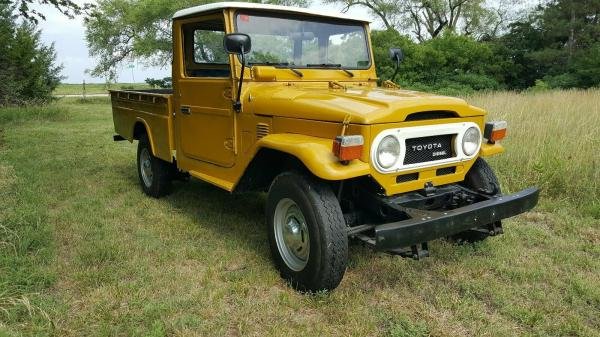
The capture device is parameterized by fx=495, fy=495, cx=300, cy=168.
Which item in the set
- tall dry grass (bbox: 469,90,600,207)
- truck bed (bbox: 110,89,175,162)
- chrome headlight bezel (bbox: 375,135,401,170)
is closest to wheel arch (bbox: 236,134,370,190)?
chrome headlight bezel (bbox: 375,135,401,170)

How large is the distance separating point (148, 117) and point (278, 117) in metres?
2.49

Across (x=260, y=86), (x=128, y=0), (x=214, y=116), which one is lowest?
(x=214, y=116)

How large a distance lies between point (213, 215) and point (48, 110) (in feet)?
40.1

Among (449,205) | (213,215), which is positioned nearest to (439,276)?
(449,205)

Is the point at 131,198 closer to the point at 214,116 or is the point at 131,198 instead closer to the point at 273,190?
the point at 214,116

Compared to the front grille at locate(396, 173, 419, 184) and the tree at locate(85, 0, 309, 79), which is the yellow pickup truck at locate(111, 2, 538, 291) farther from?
the tree at locate(85, 0, 309, 79)

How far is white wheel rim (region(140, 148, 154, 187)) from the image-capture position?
604 cm

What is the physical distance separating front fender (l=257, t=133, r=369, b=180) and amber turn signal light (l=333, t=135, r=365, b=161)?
70mm

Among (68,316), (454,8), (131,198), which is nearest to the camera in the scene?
(68,316)

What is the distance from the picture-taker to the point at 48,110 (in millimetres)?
15086

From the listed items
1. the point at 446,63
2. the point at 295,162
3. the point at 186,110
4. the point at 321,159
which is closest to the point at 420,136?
the point at 321,159

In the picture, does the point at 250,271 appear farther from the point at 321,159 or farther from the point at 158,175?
the point at 158,175

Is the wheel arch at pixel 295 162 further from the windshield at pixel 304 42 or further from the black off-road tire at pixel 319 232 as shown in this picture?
the windshield at pixel 304 42

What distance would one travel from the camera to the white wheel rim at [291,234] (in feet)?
11.6
